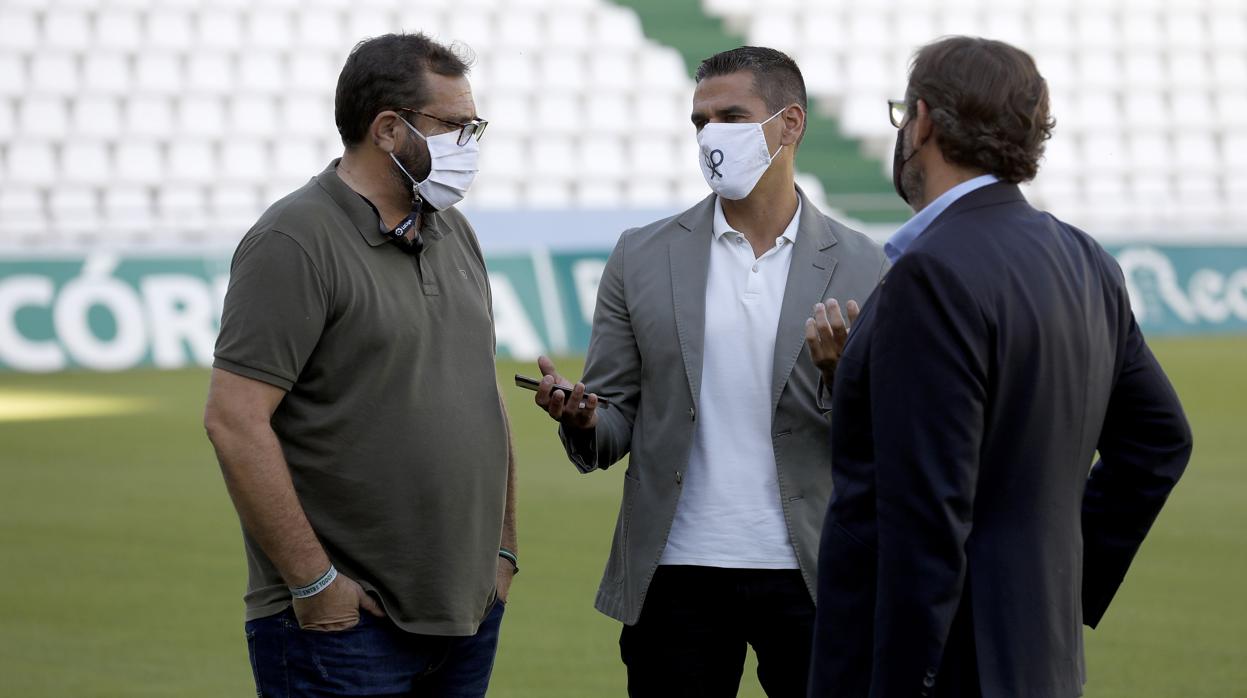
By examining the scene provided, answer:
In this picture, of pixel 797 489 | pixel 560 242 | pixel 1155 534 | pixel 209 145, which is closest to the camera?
pixel 797 489

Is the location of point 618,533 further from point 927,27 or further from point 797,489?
point 927,27

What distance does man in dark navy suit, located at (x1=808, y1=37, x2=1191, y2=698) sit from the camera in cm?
256

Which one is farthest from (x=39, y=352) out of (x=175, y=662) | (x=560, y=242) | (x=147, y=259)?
(x=175, y=662)

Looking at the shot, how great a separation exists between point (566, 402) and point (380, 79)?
85 centimetres

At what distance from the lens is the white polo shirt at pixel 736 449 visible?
3779 millimetres

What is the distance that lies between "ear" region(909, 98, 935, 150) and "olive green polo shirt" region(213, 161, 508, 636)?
1.17 m

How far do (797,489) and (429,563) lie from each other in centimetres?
89

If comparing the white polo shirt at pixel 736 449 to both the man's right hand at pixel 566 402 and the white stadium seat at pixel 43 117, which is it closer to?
the man's right hand at pixel 566 402

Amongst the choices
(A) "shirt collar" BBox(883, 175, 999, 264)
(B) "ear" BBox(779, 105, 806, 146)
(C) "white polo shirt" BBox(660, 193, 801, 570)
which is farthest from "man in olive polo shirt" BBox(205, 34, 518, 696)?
(A) "shirt collar" BBox(883, 175, 999, 264)

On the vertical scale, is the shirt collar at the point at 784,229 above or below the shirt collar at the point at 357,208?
below

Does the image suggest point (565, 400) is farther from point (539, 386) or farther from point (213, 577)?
point (213, 577)

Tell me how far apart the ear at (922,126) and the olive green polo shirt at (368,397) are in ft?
3.85

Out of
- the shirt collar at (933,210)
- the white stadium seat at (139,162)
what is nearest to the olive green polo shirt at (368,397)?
the shirt collar at (933,210)

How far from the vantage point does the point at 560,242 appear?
67.1 ft
